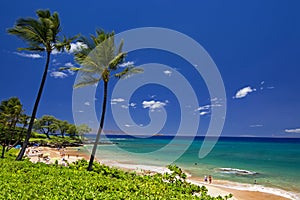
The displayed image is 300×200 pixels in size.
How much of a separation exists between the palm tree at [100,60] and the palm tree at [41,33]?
1811 mm

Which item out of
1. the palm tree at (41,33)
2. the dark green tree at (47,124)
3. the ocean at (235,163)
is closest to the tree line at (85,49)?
the palm tree at (41,33)

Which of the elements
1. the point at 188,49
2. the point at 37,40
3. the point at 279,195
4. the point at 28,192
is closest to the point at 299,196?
the point at 279,195

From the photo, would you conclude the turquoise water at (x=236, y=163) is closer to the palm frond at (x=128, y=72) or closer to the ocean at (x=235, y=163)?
the ocean at (x=235, y=163)

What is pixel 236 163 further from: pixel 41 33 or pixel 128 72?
pixel 41 33

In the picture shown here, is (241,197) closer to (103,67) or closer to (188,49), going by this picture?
(188,49)

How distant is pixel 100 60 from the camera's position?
1184 centimetres

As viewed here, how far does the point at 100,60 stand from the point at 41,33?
3785 mm

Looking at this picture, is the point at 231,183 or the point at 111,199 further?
the point at 231,183

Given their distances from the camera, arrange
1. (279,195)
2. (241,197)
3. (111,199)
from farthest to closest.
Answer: (279,195), (241,197), (111,199)

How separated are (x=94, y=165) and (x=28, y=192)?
7987 millimetres

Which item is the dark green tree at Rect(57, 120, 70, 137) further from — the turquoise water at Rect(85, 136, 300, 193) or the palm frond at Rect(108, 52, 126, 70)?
the palm frond at Rect(108, 52, 126, 70)

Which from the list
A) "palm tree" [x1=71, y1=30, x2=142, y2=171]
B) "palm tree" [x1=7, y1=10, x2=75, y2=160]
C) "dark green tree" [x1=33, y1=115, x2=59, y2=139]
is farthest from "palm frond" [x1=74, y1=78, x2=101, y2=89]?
"dark green tree" [x1=33, y1=115, x2=59, y2=139]

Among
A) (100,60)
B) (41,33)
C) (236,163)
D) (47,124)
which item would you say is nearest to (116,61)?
(100,60)

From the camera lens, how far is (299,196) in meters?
17.0
